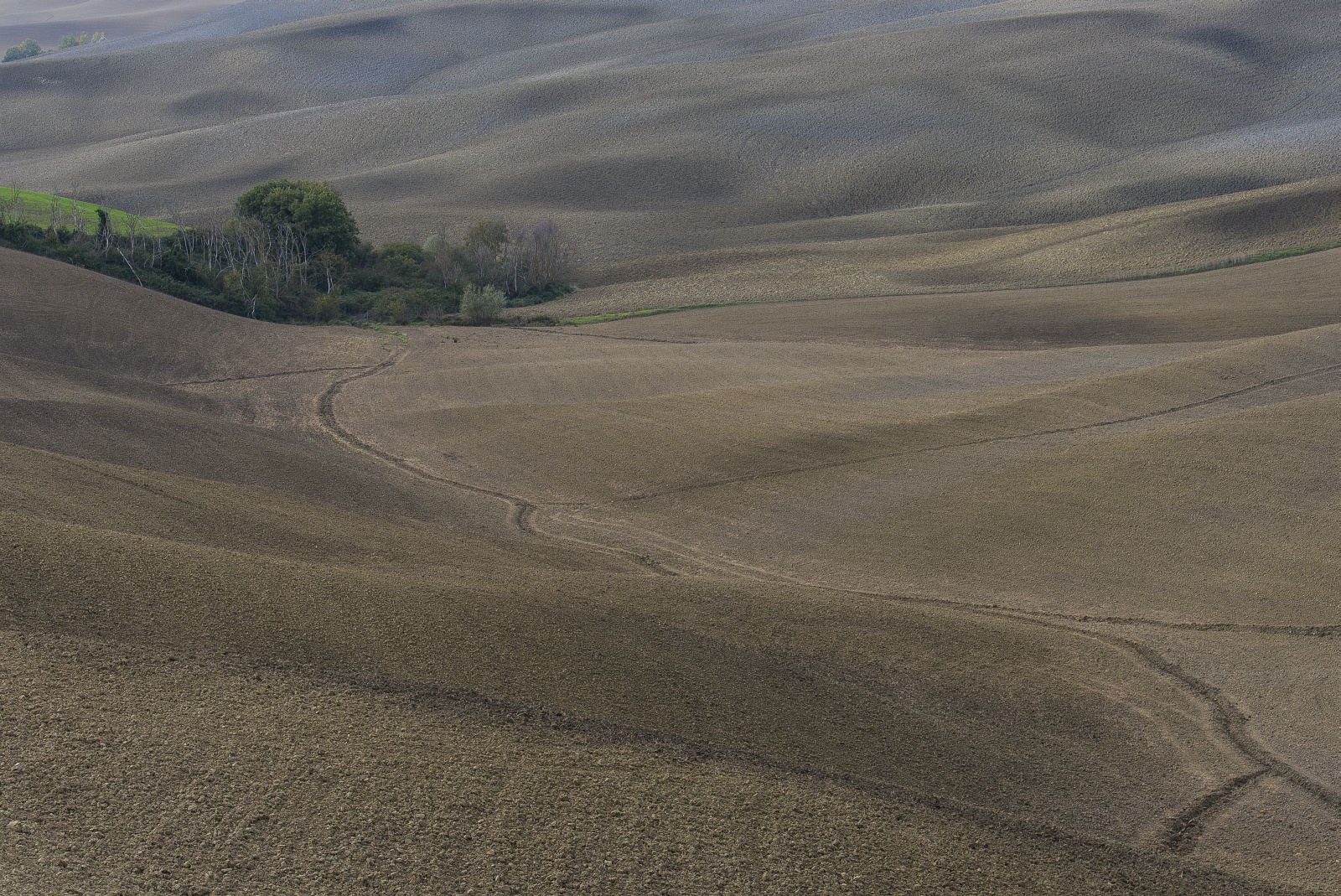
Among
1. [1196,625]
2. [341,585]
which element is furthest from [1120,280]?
[341,585]

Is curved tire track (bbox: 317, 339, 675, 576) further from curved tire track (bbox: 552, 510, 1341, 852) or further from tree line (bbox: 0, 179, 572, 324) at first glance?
tree line (bbox: 0, 179, 572, 324)

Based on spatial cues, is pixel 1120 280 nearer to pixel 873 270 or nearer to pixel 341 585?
pixel 873 270

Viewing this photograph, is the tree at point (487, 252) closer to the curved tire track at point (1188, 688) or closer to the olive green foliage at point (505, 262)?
the olive green foliage at point (505, 262)

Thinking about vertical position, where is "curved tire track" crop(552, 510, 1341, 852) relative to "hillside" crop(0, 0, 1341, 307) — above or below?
below

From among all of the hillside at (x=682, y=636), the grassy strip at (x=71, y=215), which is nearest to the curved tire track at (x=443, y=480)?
the hillside at (x=682, y=636)

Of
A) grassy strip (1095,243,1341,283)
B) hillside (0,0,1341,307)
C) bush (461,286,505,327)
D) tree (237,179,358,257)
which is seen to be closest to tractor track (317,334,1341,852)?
bush (461,286,505,327)
